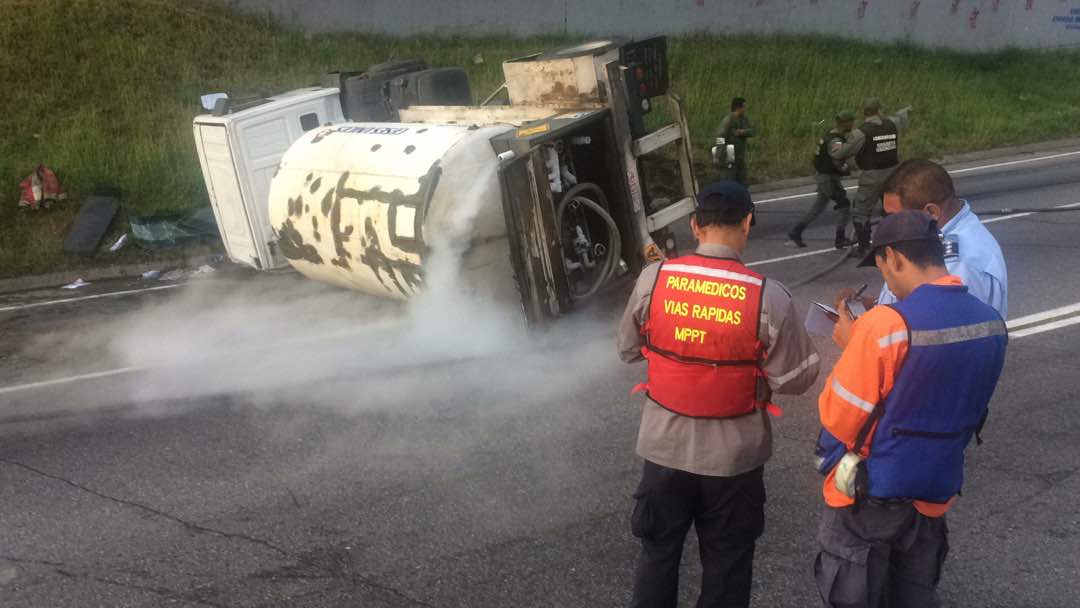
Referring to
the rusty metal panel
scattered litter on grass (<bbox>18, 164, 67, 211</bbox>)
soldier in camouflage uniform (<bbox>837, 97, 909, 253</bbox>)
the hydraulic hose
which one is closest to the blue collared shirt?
the hydraulic hose

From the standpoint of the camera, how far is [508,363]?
7.60 metres

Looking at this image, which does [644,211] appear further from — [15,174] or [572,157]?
[15,174]

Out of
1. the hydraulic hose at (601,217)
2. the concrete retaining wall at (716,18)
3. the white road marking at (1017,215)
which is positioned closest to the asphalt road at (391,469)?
the hydraulic hose at (601,217)

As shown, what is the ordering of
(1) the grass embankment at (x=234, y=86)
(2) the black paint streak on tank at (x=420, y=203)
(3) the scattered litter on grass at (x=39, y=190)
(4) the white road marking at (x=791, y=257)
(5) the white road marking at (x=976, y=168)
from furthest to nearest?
(5) the white road marking at (x=976, y=168)
(1) the grass embankment at (x=234, y=86)
(3) the scattered litter on grass at (x=39, y=190)
(4) the white road marking at (x=791, y=257)
(2) the black paint streak on tank at (x=420, y=203)

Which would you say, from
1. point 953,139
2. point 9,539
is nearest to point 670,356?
point 9,539

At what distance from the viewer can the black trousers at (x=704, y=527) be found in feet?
11.4

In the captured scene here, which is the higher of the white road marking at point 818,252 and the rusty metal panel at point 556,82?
the rusty metal panel at point 556,82

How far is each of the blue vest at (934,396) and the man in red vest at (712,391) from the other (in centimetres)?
47

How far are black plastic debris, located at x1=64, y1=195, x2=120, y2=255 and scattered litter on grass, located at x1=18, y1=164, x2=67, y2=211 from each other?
16.7 inches

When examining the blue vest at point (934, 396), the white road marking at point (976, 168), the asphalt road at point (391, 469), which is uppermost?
the blue vest at point (934, 396)

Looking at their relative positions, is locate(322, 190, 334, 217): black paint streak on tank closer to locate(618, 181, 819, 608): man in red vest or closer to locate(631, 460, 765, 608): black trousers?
locate(618, 181, 819, 608): man in red vest

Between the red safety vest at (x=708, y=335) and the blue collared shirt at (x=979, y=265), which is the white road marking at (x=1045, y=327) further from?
the red safety vest at (x=708, y=335)

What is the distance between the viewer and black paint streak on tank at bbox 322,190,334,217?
329 inches

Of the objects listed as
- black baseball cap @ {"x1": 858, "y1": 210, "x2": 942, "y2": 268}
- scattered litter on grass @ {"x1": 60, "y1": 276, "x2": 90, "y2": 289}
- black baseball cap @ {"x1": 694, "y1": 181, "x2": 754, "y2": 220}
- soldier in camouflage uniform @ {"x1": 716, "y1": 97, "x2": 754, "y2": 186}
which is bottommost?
scattered litter on grass @ {"x1": 60, "y1": 276, "x2": 90, "y2": 289}
